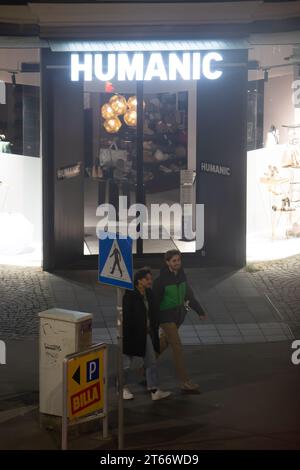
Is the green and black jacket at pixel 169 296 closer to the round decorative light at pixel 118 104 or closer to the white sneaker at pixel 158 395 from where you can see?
the white sneaker at pixel 158 395

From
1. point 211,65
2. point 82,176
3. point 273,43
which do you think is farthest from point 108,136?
point 273,43

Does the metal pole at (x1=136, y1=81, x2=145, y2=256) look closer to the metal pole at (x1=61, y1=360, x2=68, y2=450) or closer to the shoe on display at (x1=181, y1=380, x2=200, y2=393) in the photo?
the shoe on display at (x1=181, y1=380, x2=200, y2=393)

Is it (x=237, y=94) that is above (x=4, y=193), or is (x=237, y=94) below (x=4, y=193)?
above

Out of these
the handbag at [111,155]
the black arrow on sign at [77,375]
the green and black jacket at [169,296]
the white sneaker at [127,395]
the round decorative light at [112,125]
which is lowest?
the white sneaker at [127,395]

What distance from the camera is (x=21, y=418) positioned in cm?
1149

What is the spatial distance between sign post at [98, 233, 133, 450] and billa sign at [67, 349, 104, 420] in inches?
11.4

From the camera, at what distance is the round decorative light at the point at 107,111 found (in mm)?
17403

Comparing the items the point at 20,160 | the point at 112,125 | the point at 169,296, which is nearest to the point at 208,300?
the point at 112,125

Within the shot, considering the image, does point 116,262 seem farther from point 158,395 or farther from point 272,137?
point 272,137

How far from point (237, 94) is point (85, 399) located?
8.14 metres

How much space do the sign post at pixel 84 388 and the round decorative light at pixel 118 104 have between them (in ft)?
23.9

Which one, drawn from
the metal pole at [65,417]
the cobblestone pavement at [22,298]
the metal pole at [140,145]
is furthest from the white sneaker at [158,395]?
the metal pole at [140,145]

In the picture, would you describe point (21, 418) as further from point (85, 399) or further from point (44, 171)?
point (44, 171)

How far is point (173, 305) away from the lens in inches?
491
